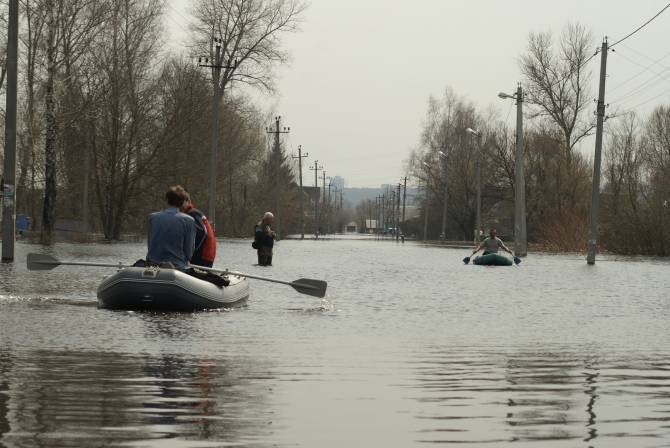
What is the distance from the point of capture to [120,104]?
5494 cm

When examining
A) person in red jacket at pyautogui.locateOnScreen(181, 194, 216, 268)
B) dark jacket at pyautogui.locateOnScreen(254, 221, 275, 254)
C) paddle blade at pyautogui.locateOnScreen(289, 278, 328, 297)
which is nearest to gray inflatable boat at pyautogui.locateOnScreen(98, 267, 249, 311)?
person in red jacket at pyautogui.locateOnScreen(181, 194, 216, 268)

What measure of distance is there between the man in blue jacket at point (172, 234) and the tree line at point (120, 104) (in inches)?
1116

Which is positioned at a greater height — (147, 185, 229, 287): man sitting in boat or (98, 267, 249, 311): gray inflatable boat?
(147, 185, 229, 287): man sitting in boat

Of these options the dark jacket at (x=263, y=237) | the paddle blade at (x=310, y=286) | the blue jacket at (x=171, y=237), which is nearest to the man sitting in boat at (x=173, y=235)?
the blue jacket at (x=171, y=237)

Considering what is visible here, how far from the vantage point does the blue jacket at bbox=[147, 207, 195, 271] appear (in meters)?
15.9

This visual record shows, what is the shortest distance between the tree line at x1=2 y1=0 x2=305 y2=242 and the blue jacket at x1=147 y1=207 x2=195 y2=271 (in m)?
28.5

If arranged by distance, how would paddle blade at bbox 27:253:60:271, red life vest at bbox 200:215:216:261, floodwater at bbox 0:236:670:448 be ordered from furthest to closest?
paddle blade at bbox 27:253:60:271
red life vest at bbox 200:215:216:261
floodwater at bbox 0:236:670:448

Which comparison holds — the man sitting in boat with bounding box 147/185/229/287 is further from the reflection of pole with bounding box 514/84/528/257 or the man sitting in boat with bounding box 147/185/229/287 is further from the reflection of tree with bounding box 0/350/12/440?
the reflection of pole with bounding box 514/84/528/257

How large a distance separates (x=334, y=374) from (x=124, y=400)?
2390 millimetres

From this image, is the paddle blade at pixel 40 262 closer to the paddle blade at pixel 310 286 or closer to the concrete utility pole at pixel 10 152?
the paddle blade at pixel 310 286

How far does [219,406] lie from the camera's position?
712 cm

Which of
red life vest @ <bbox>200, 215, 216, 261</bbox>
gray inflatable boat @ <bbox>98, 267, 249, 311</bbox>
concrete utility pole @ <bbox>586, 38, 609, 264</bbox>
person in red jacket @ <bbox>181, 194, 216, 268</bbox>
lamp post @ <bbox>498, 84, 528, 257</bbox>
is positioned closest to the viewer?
gray inflatable boat @ <bbox>98, 267, 249, 311</bbox>

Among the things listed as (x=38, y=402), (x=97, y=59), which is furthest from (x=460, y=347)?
(x=97, y=59)

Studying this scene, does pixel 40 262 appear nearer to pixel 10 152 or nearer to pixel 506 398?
pixel 10 152
